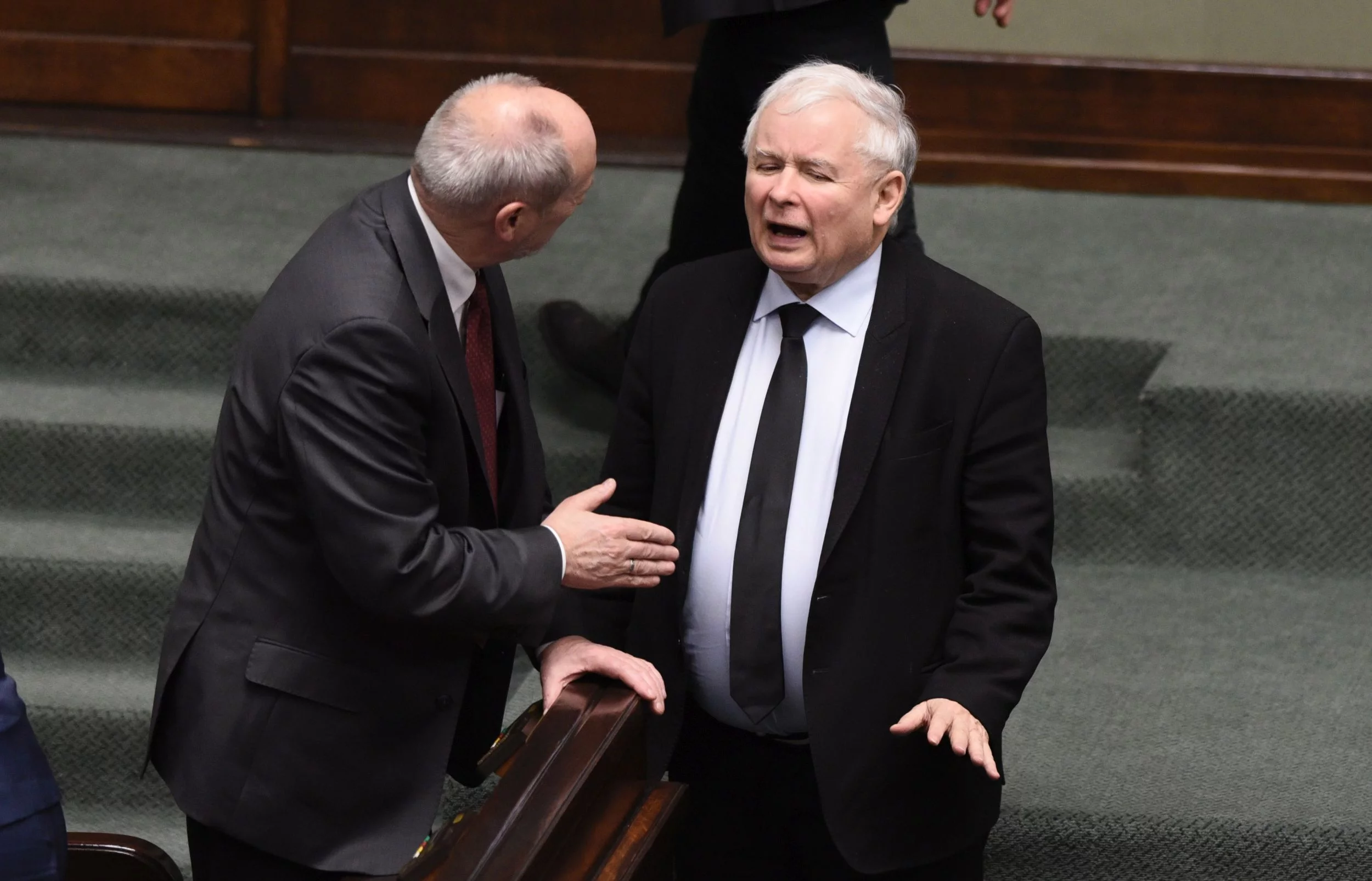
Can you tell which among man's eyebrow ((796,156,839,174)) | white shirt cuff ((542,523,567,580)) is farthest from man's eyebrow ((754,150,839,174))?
white shirt cuff ((542,523,567,580))

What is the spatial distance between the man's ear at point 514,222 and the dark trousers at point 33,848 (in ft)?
2.33

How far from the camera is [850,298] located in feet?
6.29

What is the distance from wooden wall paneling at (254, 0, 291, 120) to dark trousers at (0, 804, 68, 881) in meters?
3.07

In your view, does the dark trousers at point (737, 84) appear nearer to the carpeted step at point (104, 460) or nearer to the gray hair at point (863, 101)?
the gray hair at point (863, 101)

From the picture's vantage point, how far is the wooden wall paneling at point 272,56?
434cm

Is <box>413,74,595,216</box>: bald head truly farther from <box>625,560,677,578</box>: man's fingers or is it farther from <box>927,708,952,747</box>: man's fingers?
<box>927,708,952,747</box>: man's fingers

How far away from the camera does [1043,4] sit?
4.25 m

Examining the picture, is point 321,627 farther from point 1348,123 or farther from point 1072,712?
point 1348,123

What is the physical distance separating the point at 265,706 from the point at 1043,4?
10.1 ft

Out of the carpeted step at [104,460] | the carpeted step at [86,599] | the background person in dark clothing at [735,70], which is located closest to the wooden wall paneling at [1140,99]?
the background person in dark clothing at [735,70]

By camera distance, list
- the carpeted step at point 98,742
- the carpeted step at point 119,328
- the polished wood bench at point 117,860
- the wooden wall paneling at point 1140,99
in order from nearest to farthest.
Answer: the polished wood bench at point 117,860 < the carpeted step at point 98,742 < the carpeted step at point 119,328 < the wooden wall paneling at point 1140,99

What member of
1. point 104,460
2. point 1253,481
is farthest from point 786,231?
point 104,460

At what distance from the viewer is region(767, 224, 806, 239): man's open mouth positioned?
1.86 m

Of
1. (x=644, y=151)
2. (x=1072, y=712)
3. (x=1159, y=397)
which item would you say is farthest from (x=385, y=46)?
(x=1072, y=712)
